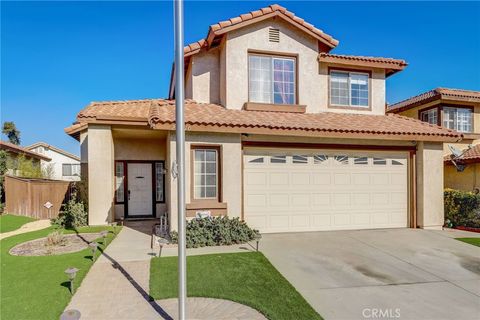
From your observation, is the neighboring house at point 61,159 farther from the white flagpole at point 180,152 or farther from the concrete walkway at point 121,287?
the white flagpole at point 180,152

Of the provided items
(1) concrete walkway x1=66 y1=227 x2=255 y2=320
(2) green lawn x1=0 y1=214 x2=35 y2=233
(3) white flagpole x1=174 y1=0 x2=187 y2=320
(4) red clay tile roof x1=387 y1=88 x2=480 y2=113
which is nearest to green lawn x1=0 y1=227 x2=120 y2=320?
(1) concrete walkway x1=66 y1=227 x2=255 y2=320

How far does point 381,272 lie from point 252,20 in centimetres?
967

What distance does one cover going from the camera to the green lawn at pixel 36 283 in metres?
4.73

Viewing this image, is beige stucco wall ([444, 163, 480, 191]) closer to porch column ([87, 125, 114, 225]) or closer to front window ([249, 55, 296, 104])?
front window ([249, 55, 296, 104])

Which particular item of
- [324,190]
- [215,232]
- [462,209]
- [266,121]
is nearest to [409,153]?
[462,209]

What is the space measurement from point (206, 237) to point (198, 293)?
3207mm

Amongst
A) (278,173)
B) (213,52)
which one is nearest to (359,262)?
(278,173)

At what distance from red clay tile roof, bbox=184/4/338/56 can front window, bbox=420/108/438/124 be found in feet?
32.2

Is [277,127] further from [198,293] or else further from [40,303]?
[40,303]

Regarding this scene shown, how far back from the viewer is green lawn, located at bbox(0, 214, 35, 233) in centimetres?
1142

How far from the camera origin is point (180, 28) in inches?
163

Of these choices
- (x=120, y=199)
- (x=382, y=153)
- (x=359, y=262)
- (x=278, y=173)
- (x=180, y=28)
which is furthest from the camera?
(x=120, y=199)

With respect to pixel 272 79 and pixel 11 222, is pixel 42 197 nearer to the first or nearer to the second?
pixel 11 222

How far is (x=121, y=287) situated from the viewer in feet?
18.5
